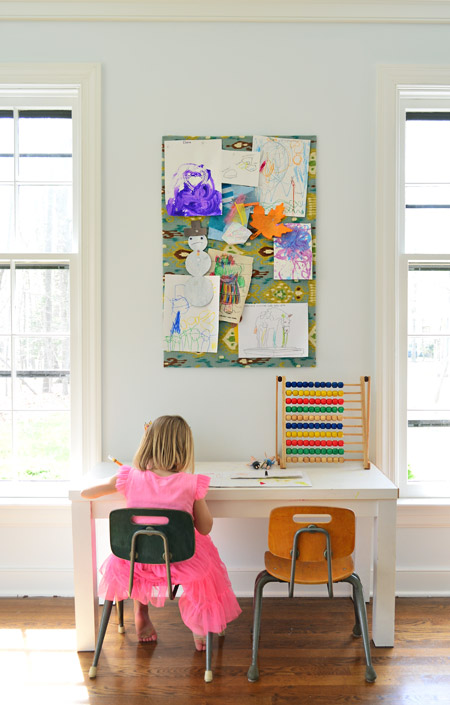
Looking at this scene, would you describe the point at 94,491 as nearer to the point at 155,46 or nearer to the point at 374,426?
the point at 374,426

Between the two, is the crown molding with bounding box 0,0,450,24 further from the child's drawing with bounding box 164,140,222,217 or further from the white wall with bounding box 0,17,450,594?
the child's drawing with bounding box 164,140,222,217

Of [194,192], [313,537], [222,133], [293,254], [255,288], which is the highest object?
[222,133]

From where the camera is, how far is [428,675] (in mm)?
2074

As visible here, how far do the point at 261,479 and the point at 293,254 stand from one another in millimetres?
1159

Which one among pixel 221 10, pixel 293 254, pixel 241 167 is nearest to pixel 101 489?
pixel 293 254

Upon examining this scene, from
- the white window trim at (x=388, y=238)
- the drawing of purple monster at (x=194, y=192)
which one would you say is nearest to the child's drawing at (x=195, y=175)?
the drawing of purple monster at (x=194, y=192)

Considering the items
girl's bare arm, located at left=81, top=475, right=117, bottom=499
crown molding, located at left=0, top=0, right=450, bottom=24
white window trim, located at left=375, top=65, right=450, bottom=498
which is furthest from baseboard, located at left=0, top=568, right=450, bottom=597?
crown molding, located at left=0, top=0, right=450, bottom=24

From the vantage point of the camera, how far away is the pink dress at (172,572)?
2.05 m

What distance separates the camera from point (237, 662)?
7.05 feet

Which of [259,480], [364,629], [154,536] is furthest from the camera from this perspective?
[259,480]

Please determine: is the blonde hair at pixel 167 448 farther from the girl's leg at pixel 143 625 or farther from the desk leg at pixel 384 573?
the desk leg at pixel 384 573

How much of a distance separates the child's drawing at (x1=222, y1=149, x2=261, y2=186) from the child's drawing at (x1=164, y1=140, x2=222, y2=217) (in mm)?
37

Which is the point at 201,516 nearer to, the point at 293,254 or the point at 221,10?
the point at 293,254

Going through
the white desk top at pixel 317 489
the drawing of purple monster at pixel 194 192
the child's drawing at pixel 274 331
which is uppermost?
the drawing of purple monster at pixel 194 192
